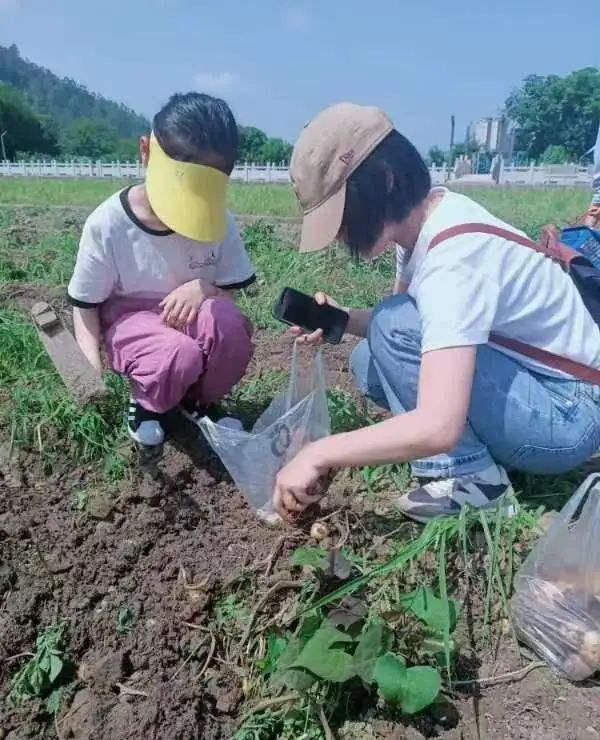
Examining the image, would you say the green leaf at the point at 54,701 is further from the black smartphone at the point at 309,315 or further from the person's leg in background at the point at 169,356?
the black smartphone at the point at 309,315

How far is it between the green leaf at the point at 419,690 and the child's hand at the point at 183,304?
1.14 meters

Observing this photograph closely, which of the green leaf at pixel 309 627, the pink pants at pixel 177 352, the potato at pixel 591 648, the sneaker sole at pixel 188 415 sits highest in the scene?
the pink pants at pixel 177 352

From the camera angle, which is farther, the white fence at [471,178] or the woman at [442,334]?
the white fence at [471,178]

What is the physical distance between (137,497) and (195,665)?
1.76ft

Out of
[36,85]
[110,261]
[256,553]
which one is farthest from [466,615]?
[36,85]

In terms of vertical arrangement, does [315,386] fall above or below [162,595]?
above

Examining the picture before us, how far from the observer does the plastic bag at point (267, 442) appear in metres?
1.60

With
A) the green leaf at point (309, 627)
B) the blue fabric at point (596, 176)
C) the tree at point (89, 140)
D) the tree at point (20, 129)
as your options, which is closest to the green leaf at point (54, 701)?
the green leaf at point (309, 627)

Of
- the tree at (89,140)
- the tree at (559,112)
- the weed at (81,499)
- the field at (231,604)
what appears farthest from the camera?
the tree at (89,140)

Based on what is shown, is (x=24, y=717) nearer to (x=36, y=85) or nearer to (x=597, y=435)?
(x=597, y=435)

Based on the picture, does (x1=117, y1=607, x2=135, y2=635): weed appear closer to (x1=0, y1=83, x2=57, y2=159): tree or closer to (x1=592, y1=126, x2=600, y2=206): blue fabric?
(x1=592, y1=126, x2=600, y2=206): blue fabric

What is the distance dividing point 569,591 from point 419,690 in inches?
13.9

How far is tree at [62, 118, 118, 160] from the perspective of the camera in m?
64.2

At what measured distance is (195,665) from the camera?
1.47 m
